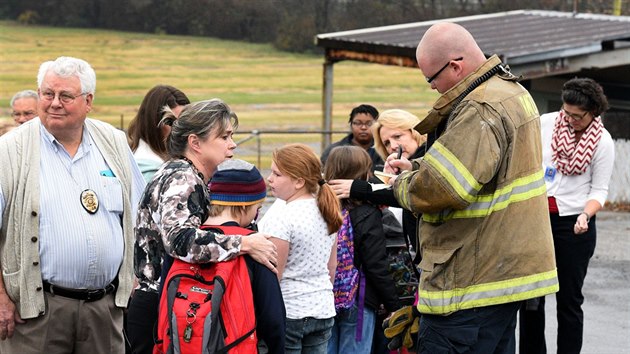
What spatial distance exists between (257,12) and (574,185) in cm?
2370

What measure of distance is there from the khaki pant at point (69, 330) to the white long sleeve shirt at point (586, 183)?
11.9ft

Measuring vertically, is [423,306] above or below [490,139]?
below

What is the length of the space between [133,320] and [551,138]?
3693mm

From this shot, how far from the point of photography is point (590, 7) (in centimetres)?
2927

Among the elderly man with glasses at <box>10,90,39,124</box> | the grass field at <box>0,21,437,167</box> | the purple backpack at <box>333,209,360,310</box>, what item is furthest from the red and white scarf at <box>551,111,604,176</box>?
the grass field at <box>0,21,437,167</box>

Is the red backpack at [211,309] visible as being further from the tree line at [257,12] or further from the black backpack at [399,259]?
the tree line at [257,12]

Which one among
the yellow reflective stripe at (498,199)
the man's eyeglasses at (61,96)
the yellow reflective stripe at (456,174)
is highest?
the man's eyeglasses at (61,96)

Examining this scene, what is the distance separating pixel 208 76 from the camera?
120ft

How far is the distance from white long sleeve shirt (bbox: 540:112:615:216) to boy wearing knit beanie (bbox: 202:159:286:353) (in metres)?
3.42

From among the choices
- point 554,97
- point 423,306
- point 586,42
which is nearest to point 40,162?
point 423,306

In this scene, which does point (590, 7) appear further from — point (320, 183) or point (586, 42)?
point (320, 183)

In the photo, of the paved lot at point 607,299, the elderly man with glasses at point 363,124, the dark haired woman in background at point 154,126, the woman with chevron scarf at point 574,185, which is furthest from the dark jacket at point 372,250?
the elderly man with glasses at point 363,124

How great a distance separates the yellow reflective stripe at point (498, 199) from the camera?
439 cm

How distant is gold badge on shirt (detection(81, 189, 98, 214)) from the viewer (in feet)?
15.5
